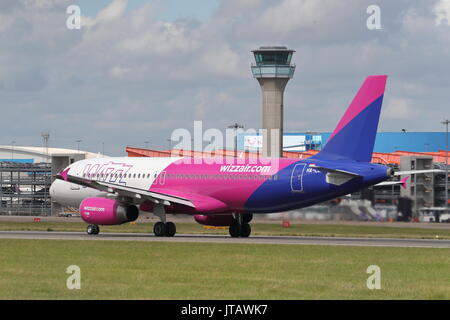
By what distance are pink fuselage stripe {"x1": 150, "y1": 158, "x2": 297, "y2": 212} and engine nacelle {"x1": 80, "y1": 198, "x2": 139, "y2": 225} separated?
3580 millimetres

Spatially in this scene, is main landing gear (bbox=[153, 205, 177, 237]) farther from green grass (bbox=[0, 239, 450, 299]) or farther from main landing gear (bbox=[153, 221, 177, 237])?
green grass (bbox=[0, 239, 450, 299])

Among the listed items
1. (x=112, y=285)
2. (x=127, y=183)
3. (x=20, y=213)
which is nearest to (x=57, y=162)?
(x=20, y=213)

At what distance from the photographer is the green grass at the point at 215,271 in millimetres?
25969

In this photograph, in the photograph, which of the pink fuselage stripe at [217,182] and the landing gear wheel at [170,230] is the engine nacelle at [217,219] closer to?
the pink fuselage stripe at [217,182]

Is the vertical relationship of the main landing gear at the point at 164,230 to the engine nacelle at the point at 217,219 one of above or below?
below

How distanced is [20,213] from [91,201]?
58.3m

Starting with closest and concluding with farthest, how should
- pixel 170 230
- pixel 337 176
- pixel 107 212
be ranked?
pixel 337 176, pixel 107 212, pixel 170 230

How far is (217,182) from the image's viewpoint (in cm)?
5566

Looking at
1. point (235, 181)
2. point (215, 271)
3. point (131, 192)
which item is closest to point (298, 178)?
point (235, 181)

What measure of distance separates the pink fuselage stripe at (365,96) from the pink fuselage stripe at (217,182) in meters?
4.30

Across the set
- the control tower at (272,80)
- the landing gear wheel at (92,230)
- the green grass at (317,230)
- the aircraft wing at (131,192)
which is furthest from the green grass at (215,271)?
the control tower at (272,80)

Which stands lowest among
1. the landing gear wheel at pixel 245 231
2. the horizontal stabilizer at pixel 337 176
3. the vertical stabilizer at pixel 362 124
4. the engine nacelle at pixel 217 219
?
the landing gear wheel at pixel 245 231

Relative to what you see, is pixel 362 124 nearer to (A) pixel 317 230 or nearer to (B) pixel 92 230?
(A) pixel 317 230

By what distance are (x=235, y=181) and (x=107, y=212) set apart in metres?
7.77
